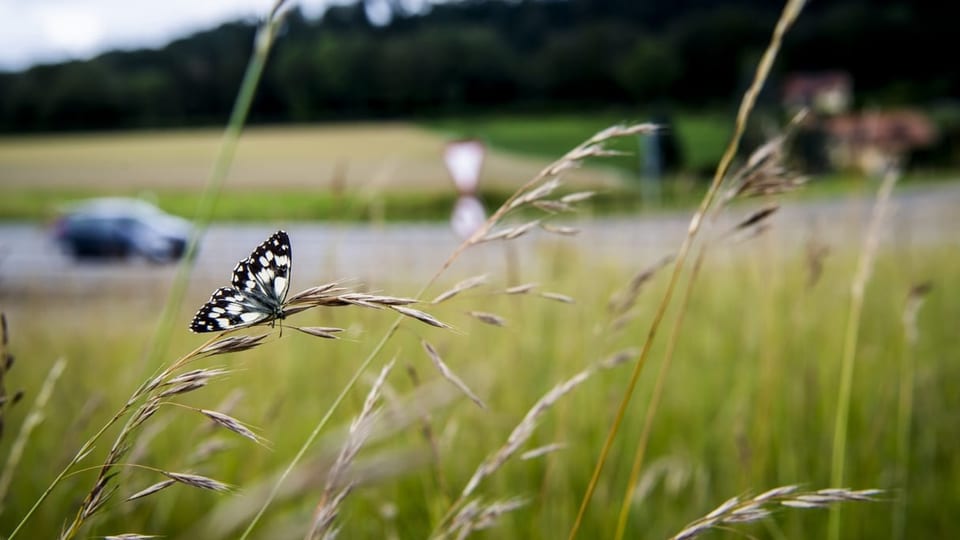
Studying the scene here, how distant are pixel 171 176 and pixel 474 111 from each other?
9122 millimetres

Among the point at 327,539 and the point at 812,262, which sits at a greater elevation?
the point at 812,262

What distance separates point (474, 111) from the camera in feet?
76.2

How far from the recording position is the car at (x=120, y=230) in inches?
556

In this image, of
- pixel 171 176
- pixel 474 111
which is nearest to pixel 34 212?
pixel 171 176

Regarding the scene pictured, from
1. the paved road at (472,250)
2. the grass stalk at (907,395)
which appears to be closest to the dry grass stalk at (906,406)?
the grass stalk at (907,395)

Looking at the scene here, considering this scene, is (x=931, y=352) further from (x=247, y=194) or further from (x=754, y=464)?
(x=247, y=194)

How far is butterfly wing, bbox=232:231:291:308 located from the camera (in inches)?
18.9

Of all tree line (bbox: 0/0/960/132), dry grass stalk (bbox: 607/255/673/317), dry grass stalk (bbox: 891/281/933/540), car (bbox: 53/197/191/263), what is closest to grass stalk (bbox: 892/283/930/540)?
dry grass stalk (bbox: 891/281/933/540)

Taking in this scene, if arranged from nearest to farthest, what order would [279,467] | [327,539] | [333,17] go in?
[327,539] → [279,467] → [333,17]

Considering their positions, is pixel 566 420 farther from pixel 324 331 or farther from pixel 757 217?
pixel 324 331

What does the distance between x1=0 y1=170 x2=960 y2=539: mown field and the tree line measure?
1.14m

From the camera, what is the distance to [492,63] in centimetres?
1508

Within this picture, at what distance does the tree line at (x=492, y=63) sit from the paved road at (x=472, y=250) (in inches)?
29.4

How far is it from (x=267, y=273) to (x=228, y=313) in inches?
2.3
